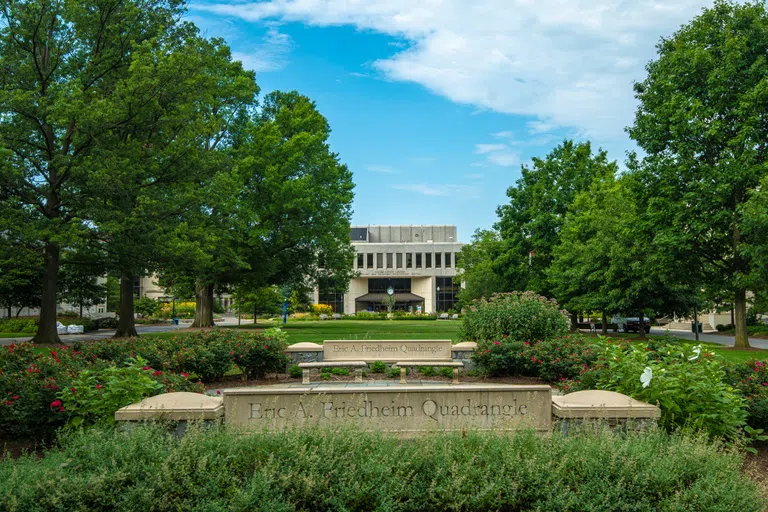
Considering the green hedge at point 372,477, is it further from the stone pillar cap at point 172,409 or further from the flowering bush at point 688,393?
the flowering bush at point 688,393

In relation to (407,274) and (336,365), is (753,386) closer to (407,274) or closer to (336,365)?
(336,365)

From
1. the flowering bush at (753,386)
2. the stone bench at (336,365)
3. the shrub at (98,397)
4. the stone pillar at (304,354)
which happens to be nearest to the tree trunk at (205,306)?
the stone pillar at (304,354)

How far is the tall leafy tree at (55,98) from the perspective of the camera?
2355cm

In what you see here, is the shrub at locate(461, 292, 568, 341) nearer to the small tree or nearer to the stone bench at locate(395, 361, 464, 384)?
the stone bench at locate(395, 361, 464, 384)

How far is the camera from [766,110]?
23.9 meters

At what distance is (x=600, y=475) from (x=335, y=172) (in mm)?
35464

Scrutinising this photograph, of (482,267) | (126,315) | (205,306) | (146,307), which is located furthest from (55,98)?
(146,307)

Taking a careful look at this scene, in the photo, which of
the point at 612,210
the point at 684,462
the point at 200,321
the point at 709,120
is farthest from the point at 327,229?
the point at 684,462

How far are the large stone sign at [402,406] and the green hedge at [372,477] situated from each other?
1.23 m

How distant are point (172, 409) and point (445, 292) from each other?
95.4 m

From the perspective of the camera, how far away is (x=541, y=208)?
41688 mm

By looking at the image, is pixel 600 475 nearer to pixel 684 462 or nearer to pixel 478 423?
pixel 684 462

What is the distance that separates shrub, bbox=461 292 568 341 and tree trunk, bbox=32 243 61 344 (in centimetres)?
1861

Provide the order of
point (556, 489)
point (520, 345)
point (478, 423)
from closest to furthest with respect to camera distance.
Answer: point (556, 489), point (478, 423), point (520, 345)
